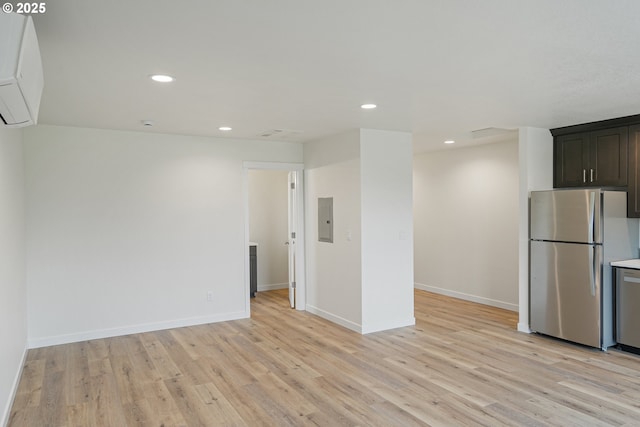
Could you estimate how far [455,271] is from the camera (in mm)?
7273

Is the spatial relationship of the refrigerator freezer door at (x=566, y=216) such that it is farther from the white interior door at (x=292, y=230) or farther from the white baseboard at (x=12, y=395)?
the white baseboard at (x=12, y=395)

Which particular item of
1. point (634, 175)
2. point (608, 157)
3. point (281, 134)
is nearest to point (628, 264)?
point (634, 175)

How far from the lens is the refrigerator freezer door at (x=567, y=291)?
15.0 feet

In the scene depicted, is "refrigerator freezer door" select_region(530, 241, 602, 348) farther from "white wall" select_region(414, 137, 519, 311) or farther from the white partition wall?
the white partition wall

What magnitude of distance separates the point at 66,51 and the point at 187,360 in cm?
294

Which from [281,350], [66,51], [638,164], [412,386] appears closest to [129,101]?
[66,51]

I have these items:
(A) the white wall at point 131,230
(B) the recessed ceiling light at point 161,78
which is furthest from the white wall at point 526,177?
(B) the recessed ceiling light at point 161,78

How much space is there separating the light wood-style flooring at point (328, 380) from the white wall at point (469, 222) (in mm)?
1283

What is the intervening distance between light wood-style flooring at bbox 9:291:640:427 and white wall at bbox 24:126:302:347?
1.10 ft

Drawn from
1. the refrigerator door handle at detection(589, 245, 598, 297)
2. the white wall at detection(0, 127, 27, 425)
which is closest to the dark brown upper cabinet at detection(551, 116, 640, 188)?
the refrigerator door handle at detection(589, 245, 598, 297)

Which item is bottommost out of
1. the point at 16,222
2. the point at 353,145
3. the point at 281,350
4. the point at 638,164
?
the point at 281,350

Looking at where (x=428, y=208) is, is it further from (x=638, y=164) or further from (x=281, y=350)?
(x=281, y=350)

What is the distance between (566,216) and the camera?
4766mm

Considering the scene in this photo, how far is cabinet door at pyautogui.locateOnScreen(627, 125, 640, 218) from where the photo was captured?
15.0 ft
